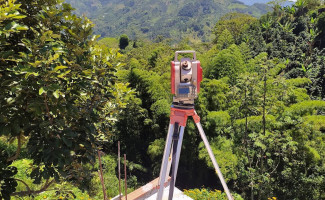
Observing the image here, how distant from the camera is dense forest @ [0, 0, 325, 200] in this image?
54.5 inches

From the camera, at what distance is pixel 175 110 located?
4.93ft

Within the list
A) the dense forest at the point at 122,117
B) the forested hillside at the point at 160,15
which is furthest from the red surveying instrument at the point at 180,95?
the forested hillside at the point at 160,15

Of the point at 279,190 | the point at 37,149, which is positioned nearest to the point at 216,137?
the point at 279,190

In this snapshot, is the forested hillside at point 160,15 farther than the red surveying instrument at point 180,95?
Yes

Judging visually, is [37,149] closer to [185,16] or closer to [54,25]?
[54,25]

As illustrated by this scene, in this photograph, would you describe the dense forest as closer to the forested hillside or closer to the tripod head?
the tripod head

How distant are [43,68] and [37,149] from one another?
546mm

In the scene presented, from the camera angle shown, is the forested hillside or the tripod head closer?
the tripod head

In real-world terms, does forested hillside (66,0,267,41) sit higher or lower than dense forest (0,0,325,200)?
higher

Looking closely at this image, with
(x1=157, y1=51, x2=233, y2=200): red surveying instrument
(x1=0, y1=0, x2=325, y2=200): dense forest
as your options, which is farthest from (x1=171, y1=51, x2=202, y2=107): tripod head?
(x1=0, y1=0, x2=325, y2=200): dense forest

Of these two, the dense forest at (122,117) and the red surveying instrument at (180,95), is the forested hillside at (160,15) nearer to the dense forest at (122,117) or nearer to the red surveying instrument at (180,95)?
the dense forest at (122,117)

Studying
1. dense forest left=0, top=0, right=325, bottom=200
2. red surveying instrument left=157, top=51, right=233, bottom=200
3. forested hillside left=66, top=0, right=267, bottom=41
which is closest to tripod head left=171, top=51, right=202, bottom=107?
red surveying instrument left=157, top=51, right=233, bottom=200

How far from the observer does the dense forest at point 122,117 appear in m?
1.38

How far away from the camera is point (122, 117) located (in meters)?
6.38
